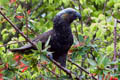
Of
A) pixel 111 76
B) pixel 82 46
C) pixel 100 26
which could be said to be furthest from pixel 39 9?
pixel 111 76

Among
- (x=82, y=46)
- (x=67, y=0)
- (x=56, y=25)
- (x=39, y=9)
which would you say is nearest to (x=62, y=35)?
(x=56, y=25)

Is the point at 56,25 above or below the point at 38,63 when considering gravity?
above

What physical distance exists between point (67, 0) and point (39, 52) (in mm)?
1748

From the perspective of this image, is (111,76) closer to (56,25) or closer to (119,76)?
(119,76)

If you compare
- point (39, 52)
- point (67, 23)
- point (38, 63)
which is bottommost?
point (38, 63)

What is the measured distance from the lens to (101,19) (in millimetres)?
2990

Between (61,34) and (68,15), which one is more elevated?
(68,15)

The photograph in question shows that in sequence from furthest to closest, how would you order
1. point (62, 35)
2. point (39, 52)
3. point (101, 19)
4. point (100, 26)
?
point (101, 19) → point (100, 26) → point (62, 35) → point (39, 52)

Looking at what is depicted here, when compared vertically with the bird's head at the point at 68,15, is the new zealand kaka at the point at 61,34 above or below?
below

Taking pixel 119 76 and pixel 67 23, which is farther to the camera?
pixel 67 23

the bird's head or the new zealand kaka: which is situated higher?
the bird's head

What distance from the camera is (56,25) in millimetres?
1784

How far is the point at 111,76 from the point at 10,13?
99 cm

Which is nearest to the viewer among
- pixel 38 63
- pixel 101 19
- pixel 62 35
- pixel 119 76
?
pixel 119 76
